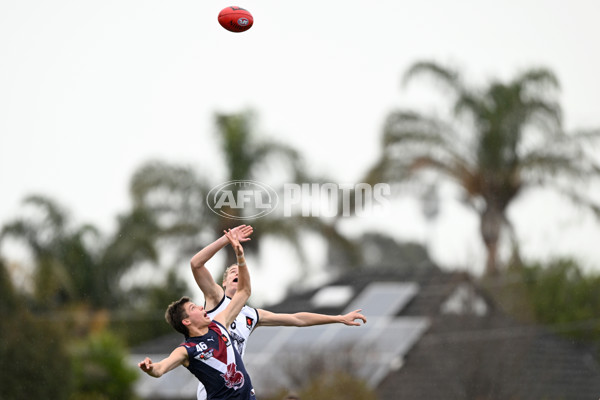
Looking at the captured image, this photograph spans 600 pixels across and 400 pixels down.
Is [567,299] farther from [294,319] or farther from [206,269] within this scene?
[206,269]

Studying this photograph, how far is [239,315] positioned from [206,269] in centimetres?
51

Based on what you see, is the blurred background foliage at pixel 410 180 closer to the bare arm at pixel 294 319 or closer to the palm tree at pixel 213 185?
the palm tree at pixel 213 185

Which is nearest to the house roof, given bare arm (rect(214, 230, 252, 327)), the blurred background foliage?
the blurred background foliage

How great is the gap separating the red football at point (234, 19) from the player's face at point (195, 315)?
15.6 ft

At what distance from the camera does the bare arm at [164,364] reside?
323 inches

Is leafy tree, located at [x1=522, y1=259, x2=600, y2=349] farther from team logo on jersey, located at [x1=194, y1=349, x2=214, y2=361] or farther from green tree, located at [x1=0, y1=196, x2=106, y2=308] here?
team logo on jersey, located at [x1=194, y1=349, x2=214, y2=361]

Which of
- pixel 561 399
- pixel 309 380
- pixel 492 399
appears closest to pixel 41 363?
pixel 309 380

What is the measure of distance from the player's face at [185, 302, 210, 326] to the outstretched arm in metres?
0.58

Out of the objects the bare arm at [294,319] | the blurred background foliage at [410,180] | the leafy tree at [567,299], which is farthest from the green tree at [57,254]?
the bare arm at [294,319]

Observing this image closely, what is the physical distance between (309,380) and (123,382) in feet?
13.4

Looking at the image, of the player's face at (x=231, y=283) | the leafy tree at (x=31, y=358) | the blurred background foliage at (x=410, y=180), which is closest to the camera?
the player's face at (x=231, y=283)

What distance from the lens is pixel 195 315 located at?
9.16 meters

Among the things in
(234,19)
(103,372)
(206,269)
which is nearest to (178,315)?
(206,269)

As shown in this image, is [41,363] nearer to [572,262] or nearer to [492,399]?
[492,399]
